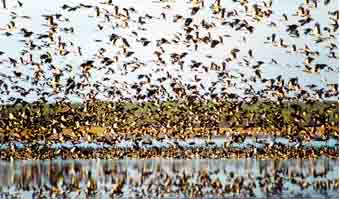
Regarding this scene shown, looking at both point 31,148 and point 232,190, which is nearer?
point 232,190

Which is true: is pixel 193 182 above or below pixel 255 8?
below

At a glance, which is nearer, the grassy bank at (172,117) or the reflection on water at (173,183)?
the reflection on water at (173,183)

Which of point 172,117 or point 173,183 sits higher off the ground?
point 172,117

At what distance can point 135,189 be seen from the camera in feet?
94.1

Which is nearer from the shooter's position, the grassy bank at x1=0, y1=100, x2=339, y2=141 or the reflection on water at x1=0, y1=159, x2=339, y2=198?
the reflection on water at x1=0, y1=159, x2=339, y2=198

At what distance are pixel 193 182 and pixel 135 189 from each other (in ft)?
12.2

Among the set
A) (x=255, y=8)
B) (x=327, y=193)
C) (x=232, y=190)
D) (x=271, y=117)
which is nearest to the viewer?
(x=255, y=8)

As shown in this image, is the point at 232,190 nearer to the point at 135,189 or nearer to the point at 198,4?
the point at 135,189

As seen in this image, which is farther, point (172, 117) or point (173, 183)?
point (172, 117)

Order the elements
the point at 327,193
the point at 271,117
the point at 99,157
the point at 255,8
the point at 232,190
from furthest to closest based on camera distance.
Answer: the point at 99,157 < the point at 271,117 < the point at 232,190 < the point at 327,193 < the point at 255,8

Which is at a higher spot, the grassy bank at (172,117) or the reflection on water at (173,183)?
the grassy bank at (172,117)

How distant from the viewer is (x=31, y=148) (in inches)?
2169

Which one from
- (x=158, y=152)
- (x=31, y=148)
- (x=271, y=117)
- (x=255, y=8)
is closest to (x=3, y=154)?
(x=31, y=148)

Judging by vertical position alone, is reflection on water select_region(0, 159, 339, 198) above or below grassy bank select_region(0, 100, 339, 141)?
below
